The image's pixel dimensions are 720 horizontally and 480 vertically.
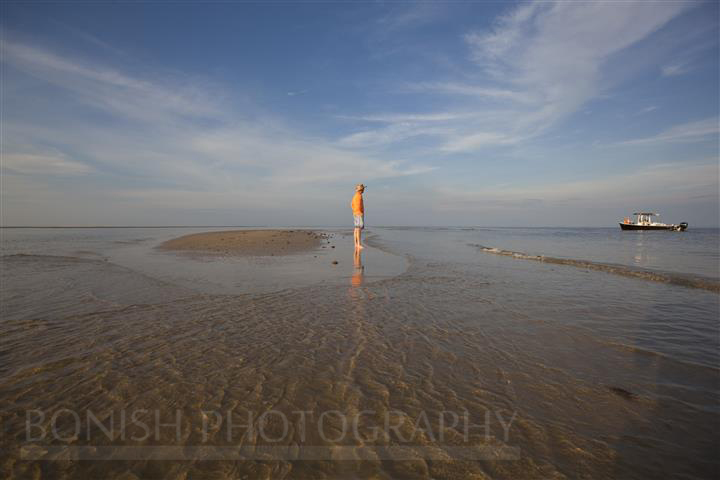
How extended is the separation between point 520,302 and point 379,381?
19.4 ft

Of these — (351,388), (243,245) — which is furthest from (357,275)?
(243,245)

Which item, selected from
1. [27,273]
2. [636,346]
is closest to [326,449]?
[636,346]

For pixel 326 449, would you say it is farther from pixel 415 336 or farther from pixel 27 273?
pixel 27 273

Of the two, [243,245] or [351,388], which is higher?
[243,245]

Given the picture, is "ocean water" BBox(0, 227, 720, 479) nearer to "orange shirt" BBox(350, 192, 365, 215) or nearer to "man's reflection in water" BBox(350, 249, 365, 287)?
"man's reflection in water" BBox(350, 249, 365, 287)

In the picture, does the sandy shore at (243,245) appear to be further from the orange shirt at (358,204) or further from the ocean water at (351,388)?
the ocean water at (351,388)

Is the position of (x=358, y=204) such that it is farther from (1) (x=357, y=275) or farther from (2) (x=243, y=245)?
(2) (x=243, y=245)

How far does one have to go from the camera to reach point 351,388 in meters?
3.71

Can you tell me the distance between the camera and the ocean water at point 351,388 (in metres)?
2.58

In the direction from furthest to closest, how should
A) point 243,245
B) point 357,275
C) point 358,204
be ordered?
point 243,245 < point 358,204 < point 357,275

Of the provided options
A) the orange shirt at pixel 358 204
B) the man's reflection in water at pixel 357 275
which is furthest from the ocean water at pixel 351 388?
the orange shirt at pixel 358 204

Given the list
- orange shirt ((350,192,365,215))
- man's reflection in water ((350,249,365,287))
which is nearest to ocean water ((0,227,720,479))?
man's reflection in water ((350,249,365,287))

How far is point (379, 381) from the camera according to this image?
12.8ft

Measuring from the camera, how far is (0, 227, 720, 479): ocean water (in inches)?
102
